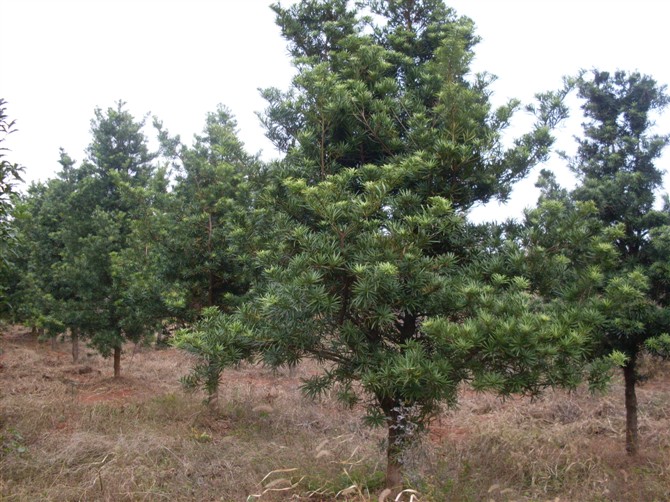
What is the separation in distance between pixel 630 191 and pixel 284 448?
743cm

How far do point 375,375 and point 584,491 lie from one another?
4.69 m

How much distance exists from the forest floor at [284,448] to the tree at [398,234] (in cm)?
123

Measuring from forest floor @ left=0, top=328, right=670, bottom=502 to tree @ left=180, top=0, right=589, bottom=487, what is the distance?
1.23 meters

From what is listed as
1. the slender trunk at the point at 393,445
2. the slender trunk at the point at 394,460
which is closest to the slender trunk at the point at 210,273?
the slender trunk at the point at 393,445

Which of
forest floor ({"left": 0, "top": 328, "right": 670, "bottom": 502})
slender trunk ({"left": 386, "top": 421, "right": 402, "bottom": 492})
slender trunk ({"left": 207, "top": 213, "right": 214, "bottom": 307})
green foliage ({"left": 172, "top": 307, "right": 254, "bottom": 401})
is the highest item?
slender trunk ({"left": 207, "top": 213, "right": 214, "bottom": 307})

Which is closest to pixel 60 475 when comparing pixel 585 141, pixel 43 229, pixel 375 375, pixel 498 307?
pixel 375 375

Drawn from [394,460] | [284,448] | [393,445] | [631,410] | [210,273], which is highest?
[210,273]

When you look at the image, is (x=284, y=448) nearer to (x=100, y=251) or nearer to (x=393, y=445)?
(x=393, y=445)

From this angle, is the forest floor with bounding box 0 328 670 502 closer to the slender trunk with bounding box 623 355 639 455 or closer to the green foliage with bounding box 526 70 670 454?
the slender trunk with bounding box 623 355 639 455

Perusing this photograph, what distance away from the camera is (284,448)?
8.22 meters

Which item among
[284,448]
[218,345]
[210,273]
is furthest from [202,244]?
[218,345]

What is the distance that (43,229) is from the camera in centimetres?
1714

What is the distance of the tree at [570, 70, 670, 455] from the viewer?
8.35 metres

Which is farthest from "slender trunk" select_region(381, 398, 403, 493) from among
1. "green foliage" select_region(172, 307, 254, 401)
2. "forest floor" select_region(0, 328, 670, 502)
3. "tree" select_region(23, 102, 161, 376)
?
"tree" select_region(23, 102, 161, 376)
